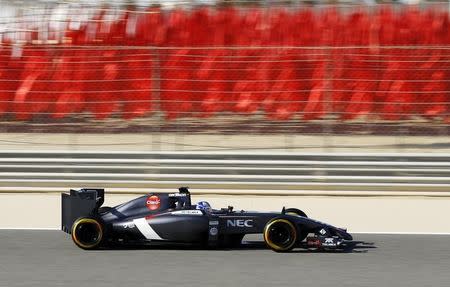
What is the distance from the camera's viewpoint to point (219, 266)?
364 inches

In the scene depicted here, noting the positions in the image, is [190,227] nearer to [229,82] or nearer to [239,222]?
[239,222]

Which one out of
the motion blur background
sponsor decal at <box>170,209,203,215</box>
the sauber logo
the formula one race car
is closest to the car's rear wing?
the formula one race car

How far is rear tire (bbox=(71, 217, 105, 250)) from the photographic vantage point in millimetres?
10125

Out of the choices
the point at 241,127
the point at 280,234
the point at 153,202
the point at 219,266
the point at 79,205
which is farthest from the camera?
the point at 241,127

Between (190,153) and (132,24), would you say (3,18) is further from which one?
(190,153)

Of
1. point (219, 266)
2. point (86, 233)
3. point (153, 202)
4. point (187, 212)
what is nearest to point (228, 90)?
point (153, 202)

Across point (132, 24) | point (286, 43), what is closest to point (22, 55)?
point (132, 24)

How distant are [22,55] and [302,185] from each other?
553 centimetres

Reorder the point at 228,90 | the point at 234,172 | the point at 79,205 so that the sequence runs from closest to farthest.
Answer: the point at 79,205
the point at 234,172
the point at 228,90

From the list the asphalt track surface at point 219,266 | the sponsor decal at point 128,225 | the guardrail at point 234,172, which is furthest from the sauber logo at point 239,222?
the guardrail at point 234,172

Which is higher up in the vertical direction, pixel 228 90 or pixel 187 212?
pixel 228 90

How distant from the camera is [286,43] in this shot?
22297mm

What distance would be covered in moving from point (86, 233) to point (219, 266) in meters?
1.58

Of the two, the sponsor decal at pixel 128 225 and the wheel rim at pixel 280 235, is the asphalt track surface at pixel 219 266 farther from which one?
the sponsor decal at pixel 128 225
